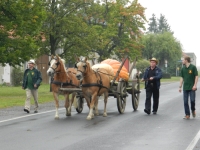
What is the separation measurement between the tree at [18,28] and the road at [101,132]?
45.1ft

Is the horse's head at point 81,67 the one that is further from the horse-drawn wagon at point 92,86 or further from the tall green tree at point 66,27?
the tall green tree at point 66,27

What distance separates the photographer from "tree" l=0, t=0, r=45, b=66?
1218 inches

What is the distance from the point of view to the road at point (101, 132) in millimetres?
10953

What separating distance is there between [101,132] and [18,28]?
19.4m

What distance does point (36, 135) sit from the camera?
1254 centimetres

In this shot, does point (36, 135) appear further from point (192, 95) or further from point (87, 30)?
point (87, 30)

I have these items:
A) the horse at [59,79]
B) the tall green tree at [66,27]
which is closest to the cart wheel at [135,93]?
the horse at [59,79]

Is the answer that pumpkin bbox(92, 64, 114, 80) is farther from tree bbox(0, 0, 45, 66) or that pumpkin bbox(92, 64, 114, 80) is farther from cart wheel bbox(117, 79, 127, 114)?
tree bbox(0, 0, 45, 66)

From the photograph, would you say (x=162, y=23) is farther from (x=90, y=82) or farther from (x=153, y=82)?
(x=90, y=82)

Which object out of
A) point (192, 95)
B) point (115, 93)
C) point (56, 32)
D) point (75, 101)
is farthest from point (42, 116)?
point (56, 32)

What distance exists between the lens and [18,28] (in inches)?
1237

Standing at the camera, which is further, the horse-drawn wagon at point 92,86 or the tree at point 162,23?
the tree at point 162,23

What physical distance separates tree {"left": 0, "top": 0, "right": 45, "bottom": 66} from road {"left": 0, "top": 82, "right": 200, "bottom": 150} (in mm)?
13742

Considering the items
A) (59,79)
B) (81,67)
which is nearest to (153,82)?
(81,67)
